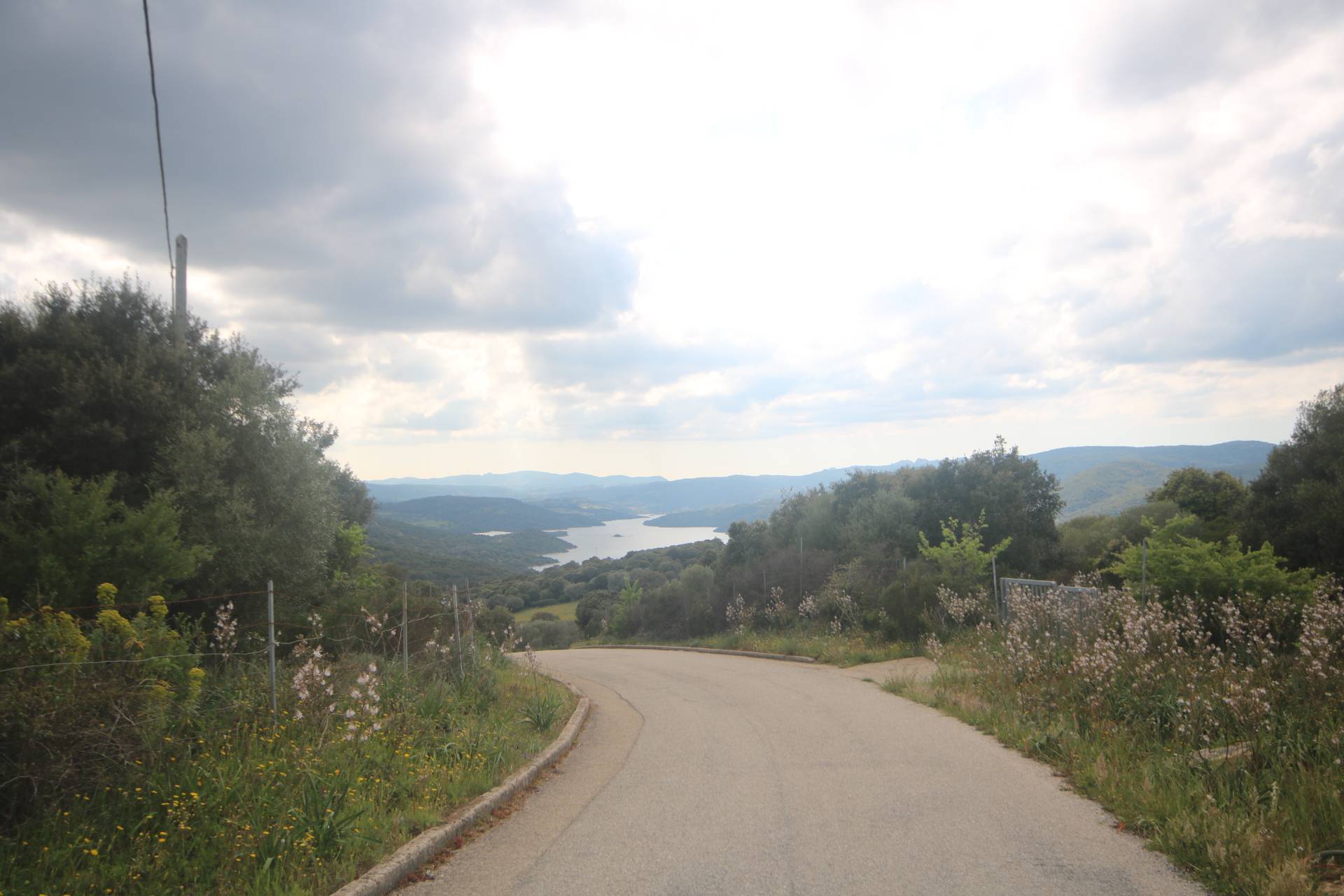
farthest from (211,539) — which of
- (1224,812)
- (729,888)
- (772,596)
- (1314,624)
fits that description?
(772,596)

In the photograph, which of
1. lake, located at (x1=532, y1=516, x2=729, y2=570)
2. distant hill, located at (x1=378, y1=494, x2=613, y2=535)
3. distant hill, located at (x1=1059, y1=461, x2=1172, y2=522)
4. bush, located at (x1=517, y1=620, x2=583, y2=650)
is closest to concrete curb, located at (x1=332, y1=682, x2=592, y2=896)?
bush, located at (x1=517, y1=620, x2=583, y2=650)

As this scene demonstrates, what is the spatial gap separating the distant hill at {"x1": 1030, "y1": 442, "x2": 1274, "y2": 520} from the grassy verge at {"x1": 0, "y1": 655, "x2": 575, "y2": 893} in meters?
39.8

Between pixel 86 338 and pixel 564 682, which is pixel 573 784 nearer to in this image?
pixel 564 682

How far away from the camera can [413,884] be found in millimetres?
5066

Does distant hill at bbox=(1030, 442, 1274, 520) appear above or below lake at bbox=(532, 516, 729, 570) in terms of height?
above

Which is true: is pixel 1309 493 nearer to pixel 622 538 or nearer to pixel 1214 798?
pixel 1214 798

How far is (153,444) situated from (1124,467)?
72.8m

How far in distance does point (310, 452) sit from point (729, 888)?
37.2 ft

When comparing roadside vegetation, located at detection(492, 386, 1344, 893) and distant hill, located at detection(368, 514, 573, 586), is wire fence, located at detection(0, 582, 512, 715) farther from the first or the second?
distant hill, located at detection(368, 514, 573, 586)

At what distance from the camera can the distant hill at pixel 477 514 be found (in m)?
72.6

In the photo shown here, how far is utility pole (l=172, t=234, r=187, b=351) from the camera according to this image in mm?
12039

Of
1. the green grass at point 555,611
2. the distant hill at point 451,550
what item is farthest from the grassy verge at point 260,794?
the green grass at point 555,611

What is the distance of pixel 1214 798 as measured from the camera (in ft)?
19.0

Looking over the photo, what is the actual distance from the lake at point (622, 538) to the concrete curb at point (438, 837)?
47.4m
